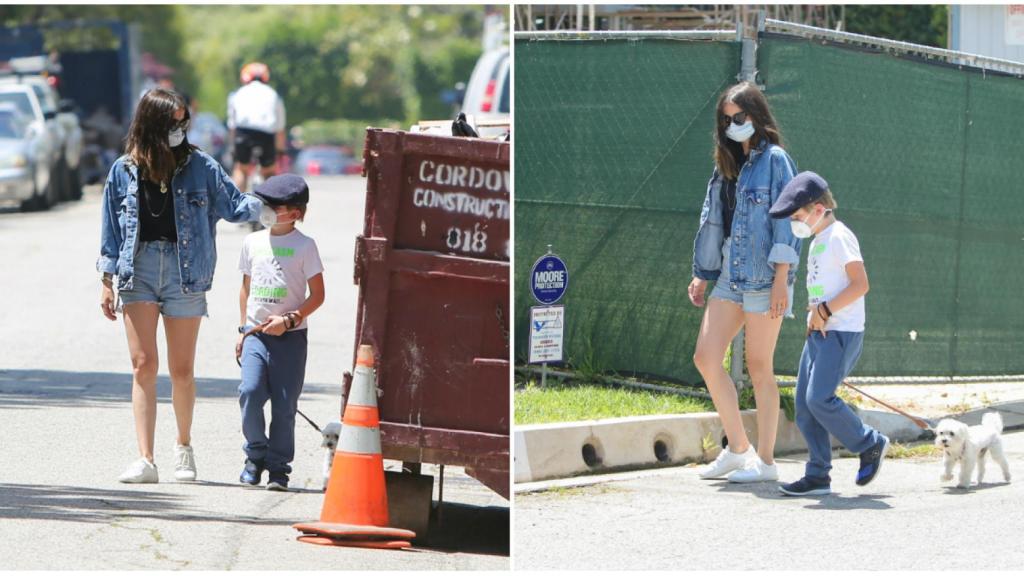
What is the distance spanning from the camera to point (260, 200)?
816 cm

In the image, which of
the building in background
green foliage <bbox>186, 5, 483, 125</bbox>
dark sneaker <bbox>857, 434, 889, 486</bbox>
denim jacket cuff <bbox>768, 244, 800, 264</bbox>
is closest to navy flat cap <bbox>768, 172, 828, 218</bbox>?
denim jacket cuff <bbox>768, 244, 800, 264</bbox>

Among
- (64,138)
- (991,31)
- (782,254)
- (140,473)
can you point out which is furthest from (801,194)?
(64,138)

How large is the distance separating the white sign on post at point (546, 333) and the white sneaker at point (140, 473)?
2.56 m

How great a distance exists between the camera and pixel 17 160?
25.8 metres

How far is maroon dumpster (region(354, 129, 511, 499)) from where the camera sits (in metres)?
7.33

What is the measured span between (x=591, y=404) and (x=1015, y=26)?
25.0ft

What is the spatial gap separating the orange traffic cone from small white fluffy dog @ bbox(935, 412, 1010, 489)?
2751 mm

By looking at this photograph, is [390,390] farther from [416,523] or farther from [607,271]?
[607,271]

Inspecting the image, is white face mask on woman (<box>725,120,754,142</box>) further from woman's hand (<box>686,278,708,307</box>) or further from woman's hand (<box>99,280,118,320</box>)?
woman's hand (<box>99,280,118,320</box>)

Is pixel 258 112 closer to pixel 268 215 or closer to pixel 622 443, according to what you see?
pixel 622 443

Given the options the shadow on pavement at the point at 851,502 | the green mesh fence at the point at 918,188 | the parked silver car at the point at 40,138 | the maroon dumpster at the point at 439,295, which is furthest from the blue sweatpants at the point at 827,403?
the parked silver car at the point at 40,138

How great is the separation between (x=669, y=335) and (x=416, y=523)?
119 inches

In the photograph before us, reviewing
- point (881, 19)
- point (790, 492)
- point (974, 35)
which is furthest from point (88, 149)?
point (790, 492)

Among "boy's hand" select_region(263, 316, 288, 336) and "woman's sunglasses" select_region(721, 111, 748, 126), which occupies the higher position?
"woman's sunglasses" select_region(721, 111, 748, 126)
